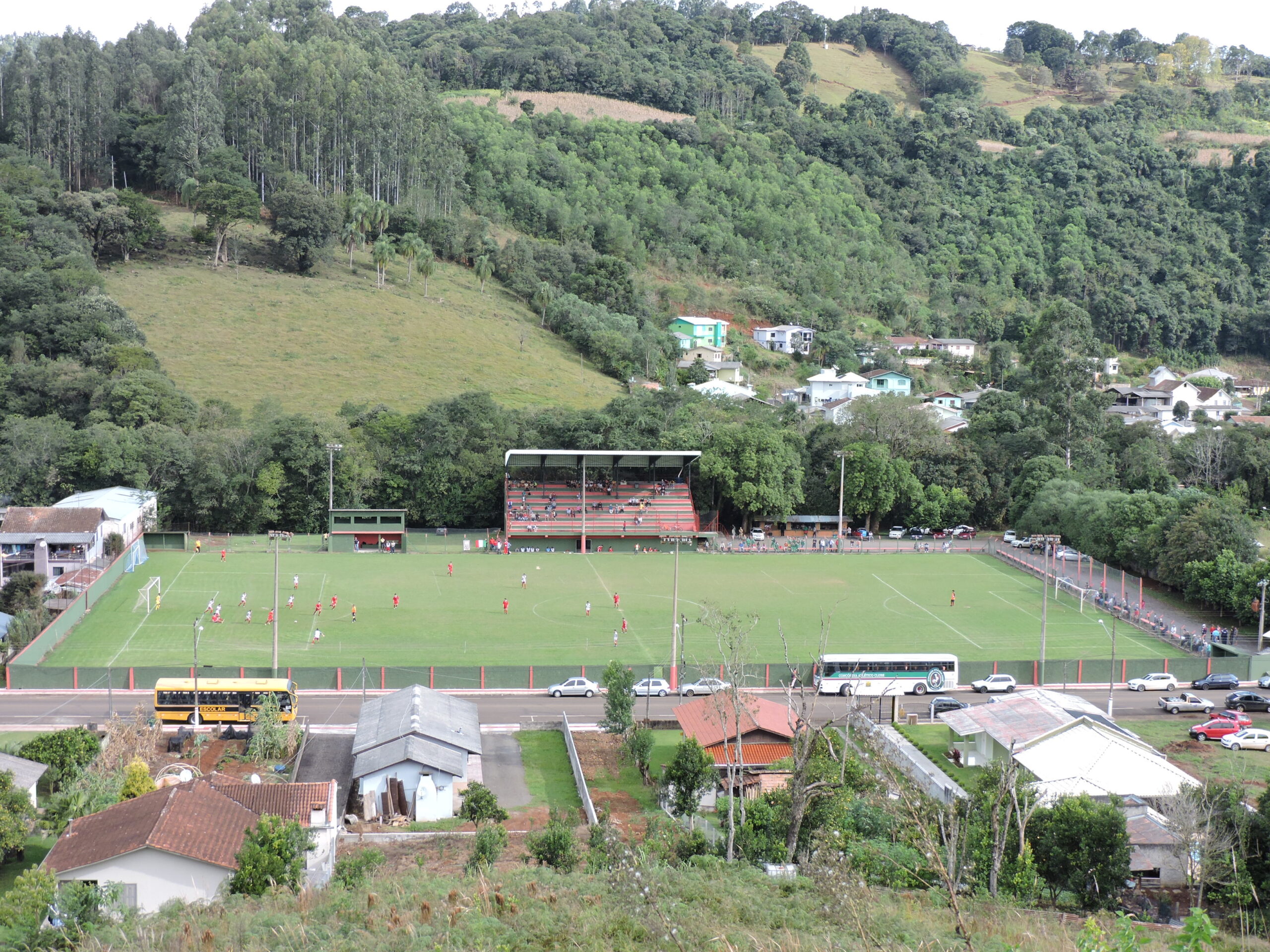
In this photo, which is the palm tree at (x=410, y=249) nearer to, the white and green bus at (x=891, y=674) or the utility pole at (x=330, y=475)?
the utility pole at (x=330, y=475)

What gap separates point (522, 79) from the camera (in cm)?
15712

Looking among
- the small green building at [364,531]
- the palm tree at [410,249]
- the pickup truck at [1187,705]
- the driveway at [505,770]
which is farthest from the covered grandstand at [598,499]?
the palm tree at [410,249]

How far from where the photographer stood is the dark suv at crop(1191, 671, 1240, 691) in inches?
1508

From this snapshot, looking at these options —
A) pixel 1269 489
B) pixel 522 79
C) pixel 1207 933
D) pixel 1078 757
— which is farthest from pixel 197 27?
pixel 1207 933

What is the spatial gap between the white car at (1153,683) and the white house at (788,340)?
250ft

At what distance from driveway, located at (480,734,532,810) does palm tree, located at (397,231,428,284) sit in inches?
2783

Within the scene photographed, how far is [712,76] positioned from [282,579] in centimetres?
13312

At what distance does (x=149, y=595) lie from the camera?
48125 mm

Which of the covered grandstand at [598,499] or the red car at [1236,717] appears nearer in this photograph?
the red car at [1236,717]

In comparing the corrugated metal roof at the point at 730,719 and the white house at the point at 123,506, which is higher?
the corrugated metal roof at the point at 730,719

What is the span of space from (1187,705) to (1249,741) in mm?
3363

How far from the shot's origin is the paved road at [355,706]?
1309 inches

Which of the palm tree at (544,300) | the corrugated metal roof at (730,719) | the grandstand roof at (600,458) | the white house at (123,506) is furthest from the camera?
the palm tree at (544,300)

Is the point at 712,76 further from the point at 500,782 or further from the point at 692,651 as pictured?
the point at 500,782
